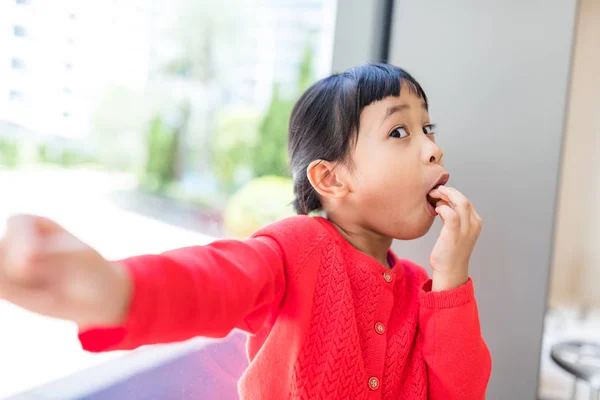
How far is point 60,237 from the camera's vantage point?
1.49 ft

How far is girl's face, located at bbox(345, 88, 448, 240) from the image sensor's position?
0.86 metres

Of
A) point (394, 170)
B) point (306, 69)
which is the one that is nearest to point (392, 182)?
point (394, 170)

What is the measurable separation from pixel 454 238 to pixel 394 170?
0.46 ft

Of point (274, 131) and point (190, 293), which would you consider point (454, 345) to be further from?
point (274, 131)

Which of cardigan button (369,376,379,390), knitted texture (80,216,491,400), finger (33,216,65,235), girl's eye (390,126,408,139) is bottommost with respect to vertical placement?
cardigan button (369,376,379,390)

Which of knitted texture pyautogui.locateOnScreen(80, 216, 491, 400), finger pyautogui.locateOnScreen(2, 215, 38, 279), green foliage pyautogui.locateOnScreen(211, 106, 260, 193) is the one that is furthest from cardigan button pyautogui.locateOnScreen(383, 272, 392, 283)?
green foliage pyautogui.locateOnScreen(211, 106, 260, 193)

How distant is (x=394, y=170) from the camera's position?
0.86 metres

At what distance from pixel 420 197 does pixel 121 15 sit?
0.62 metres

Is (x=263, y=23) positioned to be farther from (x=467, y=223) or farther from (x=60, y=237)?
(x=60, y=237)

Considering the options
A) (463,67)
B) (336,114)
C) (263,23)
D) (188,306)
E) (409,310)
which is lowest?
(409,310)

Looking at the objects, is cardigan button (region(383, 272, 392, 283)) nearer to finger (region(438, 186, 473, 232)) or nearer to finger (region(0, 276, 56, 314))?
finger (region(438, 186, 473, 232))

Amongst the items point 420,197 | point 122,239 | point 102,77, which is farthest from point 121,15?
point 420,197

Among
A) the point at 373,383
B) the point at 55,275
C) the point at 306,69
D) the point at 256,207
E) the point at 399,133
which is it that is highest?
the point at 306,69

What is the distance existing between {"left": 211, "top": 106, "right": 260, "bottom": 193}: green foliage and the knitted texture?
0.74 metres
